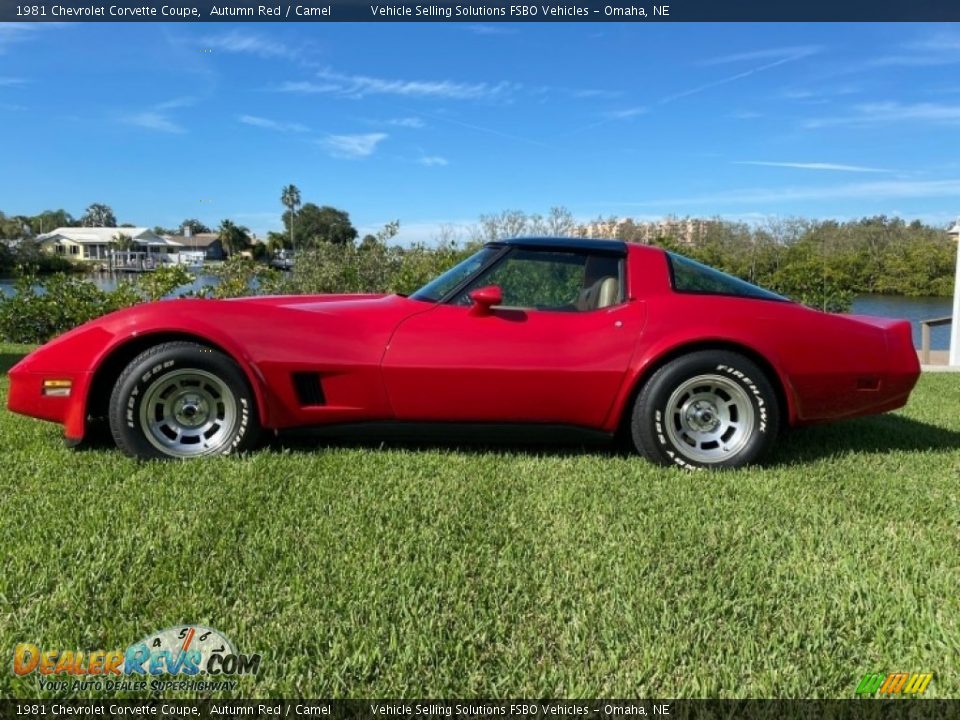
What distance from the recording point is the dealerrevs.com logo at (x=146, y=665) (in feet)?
5.16

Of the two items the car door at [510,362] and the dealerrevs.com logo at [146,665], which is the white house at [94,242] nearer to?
the car door at [510,362]

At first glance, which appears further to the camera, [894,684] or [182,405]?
[182,405]

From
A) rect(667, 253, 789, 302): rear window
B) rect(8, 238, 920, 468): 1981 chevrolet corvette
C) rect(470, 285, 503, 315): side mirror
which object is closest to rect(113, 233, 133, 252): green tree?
rect(8, 238, 920, 468): 1981 chevrolet corvette

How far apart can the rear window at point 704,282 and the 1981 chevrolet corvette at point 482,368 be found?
2.7 inches

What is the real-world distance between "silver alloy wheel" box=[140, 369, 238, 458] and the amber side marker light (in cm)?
40

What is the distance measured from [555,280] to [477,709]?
8.07 feet

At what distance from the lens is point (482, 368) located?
3.25 meters

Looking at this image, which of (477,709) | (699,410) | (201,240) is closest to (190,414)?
(477,709)

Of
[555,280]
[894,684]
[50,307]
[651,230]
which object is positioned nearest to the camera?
[894,684]

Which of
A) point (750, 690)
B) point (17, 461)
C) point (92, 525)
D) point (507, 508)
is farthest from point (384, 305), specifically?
point (750, 690)

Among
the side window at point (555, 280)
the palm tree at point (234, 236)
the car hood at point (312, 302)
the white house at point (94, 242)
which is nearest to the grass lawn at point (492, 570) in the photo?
the car hood at point (312, 302)

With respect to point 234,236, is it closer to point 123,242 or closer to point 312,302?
point 123,242

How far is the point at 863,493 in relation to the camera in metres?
2.97

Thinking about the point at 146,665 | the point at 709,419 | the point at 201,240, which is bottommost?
the point at 146,665
